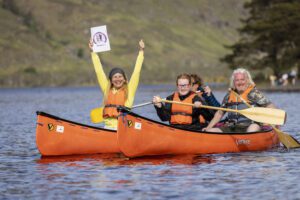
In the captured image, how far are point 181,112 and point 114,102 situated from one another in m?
1.70

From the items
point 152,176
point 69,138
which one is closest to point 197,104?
point 69,138

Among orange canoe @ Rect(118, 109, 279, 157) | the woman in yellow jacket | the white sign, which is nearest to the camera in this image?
orange canoe @ Rect(118, 109, 279, 157)

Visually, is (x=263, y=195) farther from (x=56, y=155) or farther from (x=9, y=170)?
(x=56, y=155)

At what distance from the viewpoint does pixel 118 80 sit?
73.5 ft

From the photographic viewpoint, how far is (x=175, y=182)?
689 inches

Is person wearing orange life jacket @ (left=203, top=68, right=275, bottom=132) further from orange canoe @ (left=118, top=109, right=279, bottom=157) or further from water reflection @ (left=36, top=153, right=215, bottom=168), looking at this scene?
water reflection @ (left=36, top=153, right=215, bottom=168)

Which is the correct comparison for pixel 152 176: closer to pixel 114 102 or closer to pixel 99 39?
pixel 114 102

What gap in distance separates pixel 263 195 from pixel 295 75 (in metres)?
81.6

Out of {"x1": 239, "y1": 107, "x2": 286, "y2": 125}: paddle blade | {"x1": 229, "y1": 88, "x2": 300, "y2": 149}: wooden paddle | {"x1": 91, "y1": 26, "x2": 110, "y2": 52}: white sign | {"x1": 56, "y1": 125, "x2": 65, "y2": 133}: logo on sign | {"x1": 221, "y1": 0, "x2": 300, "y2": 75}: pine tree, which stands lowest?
{"x1": 229, "y1": 88, "x2": 300, "y2": 149}: wooden paddle

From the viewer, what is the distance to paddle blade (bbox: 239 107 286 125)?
2233cm

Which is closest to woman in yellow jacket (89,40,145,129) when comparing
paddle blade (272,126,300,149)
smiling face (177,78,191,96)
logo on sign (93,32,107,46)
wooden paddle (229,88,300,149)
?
smiling face (177,78,191,96)

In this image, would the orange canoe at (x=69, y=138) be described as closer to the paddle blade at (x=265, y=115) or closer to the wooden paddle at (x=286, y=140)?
the paddle blade at (x=265, y=115)

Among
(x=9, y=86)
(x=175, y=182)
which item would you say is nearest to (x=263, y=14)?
(x=175, y=182)

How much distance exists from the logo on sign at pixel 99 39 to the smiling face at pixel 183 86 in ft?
8.82
